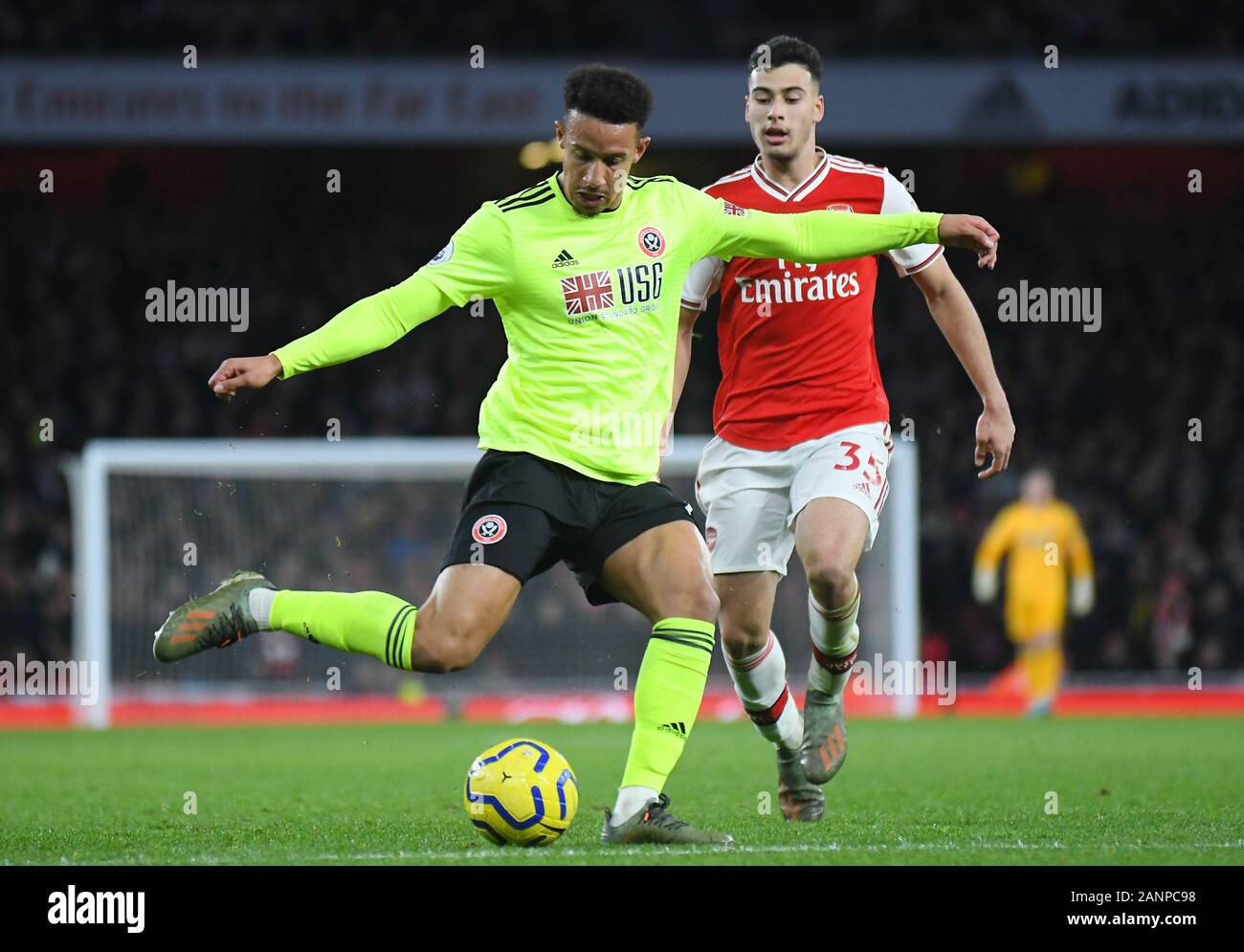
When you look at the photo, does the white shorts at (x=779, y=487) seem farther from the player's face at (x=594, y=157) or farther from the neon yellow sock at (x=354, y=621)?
the neon yellow sock at (x=354, y=621)

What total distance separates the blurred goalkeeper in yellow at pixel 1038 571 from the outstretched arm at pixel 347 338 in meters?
8.45

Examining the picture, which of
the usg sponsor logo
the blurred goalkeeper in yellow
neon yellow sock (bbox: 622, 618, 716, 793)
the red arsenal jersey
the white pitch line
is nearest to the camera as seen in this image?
the white pitch line

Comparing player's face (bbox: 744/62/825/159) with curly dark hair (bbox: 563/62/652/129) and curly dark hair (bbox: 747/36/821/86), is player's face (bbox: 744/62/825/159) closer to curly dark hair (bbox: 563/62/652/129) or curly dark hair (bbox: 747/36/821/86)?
curly dark hair (bbox: 747/36/821/86)

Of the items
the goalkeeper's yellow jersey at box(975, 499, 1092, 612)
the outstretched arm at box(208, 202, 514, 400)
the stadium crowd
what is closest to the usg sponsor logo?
the outstretched arm at box(208, 202, 514, 400)

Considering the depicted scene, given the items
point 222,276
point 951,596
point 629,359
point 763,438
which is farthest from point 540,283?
point 222,276

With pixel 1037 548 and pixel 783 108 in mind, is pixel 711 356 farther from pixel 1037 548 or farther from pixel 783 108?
pixel 783 108

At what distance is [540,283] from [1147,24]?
14.7m

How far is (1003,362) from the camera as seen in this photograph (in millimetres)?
18328

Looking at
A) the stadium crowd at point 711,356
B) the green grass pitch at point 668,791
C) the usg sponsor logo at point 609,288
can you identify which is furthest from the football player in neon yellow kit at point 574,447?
the stadium crowd at point 711,356

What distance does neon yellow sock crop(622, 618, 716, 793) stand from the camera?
16.4 ft

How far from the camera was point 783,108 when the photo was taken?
6.08m

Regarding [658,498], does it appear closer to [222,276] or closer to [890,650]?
[890,650]

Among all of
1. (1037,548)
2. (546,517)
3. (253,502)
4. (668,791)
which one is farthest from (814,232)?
(1037,548)

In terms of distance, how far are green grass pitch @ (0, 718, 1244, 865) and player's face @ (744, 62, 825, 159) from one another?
2.27m
